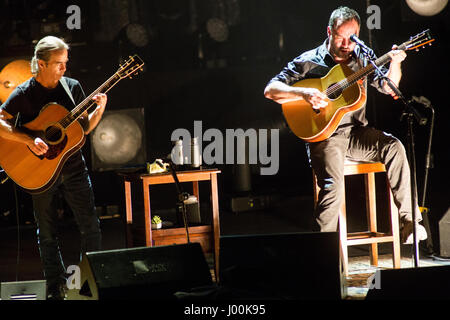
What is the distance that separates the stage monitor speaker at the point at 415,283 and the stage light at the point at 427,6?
137 inches

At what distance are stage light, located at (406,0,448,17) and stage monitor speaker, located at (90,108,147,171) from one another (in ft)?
13.1

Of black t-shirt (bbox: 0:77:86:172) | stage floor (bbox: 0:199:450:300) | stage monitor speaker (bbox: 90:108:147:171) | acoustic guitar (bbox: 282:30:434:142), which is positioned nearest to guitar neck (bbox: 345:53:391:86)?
acoustic guitar (bbox: 282:30:434:142)

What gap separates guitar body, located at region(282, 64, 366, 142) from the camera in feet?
12.8

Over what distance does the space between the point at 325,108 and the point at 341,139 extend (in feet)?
0.81

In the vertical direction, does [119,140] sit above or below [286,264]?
above

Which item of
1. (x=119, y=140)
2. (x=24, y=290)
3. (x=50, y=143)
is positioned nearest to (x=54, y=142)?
(x=50, y=143)

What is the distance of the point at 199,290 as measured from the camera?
2.67 meters

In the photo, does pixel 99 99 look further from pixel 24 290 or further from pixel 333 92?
pixel 333 92

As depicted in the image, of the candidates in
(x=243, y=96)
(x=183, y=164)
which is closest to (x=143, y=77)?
(x=243, y=96)

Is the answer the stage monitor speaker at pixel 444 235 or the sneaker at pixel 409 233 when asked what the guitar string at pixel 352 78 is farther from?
the stage monitor speaker at pixel 444 235

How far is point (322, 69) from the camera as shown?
4.11 metres

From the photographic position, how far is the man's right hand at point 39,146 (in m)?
3.73

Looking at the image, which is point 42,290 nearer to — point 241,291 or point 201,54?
point 241,291

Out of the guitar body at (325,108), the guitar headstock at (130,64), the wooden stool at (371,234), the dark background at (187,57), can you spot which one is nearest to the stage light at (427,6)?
the guitar body at (325,108)
